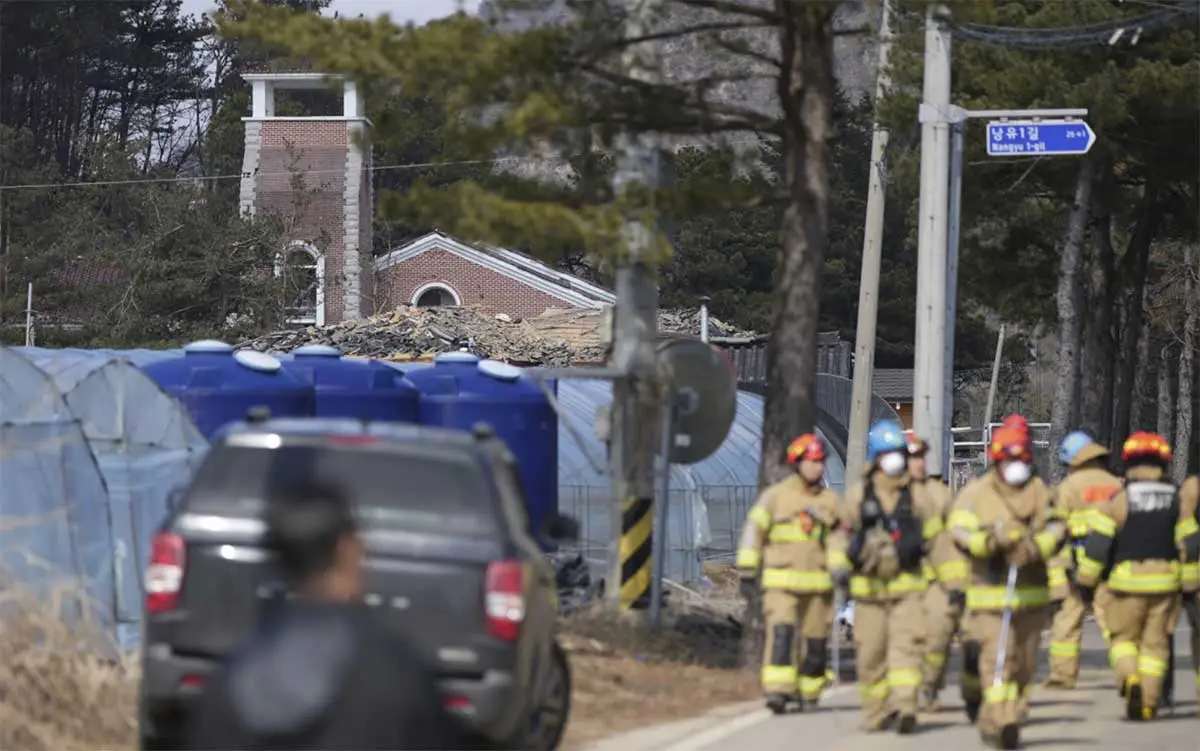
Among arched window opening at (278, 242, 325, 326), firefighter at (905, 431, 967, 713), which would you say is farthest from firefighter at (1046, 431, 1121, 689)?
arched window opening at (278, 242, 325, 326)

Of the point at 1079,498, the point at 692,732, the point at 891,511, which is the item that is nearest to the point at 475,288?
the point at 1079,498

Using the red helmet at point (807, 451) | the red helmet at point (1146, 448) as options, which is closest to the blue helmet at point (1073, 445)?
the red helmet at point (1146, 448)

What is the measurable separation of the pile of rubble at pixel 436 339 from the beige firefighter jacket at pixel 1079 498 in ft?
84.3

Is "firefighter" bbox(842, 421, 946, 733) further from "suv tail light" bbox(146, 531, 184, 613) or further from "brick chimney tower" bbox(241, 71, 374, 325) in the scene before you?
"brick chimney tower" bbox(241, 71, 374, 325)

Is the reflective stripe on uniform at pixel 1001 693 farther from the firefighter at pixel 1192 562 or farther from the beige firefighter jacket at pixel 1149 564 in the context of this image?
the firefighter at pixel 1192 562

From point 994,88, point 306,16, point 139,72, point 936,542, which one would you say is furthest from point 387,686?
point 139,72

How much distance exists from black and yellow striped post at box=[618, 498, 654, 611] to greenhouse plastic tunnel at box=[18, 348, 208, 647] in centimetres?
353

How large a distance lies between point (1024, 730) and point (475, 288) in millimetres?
55093

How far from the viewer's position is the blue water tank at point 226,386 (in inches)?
707

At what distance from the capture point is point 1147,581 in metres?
14.0

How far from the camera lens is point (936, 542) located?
1334cm

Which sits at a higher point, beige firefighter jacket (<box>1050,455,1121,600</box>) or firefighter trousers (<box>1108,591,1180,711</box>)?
beige firefighter jacket (<box>1050,455,1121,600</box>)

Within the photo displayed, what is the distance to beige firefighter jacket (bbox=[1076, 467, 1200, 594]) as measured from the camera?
45.8 feet

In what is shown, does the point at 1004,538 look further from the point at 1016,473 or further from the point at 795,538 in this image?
the point at 795,538
